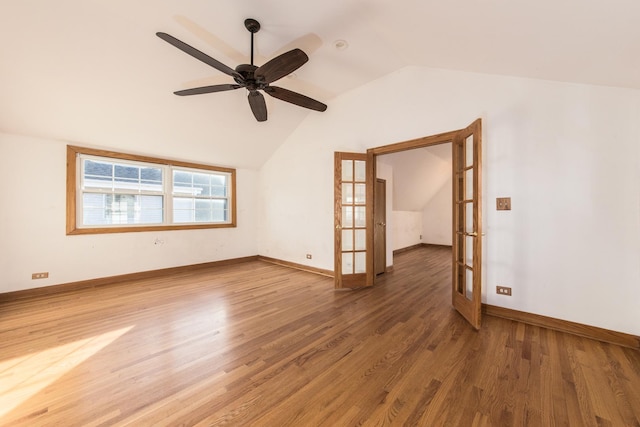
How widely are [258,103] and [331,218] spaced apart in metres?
2.29

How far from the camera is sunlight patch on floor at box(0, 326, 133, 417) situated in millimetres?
1562

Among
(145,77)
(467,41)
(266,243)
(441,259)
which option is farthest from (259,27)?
(441,259)

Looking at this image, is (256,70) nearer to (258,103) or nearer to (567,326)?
(258,103)

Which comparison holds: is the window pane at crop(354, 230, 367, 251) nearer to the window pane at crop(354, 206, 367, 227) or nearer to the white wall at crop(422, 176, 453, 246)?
the window pane at crop(354, 206, 367, 227)

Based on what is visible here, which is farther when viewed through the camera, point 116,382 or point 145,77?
point 145,77

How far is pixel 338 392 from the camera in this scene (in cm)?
158

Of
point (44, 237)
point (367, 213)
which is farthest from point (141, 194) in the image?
point (367, 213)

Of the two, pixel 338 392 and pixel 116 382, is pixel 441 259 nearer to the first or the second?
pixel 338 392

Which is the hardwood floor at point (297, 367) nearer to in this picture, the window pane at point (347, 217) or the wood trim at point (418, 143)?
the window pane at point (347, 217)

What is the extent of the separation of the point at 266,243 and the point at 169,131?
2.98 m

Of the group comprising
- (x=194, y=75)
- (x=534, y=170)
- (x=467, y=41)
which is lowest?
(x=534, y=170)

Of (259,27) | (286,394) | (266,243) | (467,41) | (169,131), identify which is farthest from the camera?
(266,243)

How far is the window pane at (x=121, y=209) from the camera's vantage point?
392cm

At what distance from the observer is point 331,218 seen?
4344 mm
